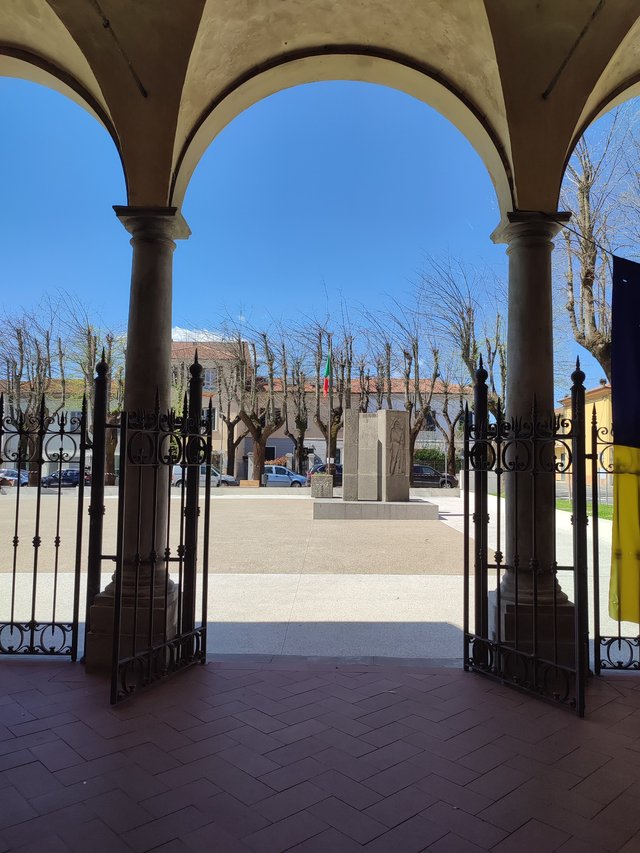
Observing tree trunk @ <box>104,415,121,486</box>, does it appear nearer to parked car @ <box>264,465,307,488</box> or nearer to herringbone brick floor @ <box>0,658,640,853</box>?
parked car @ <box>264,465,307,488</box>

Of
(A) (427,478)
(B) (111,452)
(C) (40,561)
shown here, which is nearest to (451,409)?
(A) (427,478)

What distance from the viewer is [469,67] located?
478cm

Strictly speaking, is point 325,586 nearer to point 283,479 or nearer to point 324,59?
point 324,59

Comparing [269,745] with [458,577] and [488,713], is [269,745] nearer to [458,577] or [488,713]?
[488,713]

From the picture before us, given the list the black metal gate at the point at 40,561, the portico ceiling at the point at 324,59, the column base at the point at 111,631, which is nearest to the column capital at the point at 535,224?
the portico ceiling at the point at 324,59

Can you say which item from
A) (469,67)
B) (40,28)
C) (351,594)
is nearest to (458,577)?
(351,594)

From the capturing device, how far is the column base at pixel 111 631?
421 cm

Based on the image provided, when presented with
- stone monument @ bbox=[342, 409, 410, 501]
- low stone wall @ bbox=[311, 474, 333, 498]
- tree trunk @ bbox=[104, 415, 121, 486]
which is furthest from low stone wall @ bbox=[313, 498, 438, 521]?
tree trunk @ bbox=[104, 415, 121, 486]

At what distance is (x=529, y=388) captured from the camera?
4.43 metres

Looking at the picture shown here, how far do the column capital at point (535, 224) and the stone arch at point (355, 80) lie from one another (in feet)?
0.99

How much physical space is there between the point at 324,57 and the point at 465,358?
20.6 metres

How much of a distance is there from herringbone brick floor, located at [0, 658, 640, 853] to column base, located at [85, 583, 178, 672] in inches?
5.9

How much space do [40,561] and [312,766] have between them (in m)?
8.06

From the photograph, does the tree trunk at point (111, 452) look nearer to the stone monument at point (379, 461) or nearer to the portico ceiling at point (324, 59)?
the stone monument at point (379, 461)
